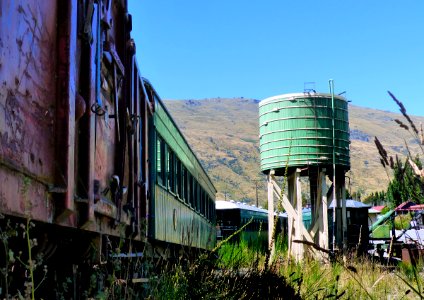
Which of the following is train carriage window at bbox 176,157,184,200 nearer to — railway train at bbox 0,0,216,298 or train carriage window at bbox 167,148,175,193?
train carriage window at bbox 167,148,175,193

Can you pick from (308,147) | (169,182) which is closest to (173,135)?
(169,182)

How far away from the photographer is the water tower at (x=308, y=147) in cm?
1827

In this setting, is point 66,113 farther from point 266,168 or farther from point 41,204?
point 266,168

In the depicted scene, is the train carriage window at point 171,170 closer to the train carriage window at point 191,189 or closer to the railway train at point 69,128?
the train carriage window at point 191,189

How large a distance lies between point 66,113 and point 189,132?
192432mm

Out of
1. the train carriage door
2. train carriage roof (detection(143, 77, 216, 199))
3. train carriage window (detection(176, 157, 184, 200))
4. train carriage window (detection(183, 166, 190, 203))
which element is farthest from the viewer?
train carriage window (detection(183, 166, 190, 203))

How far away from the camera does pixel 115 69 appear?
514cm

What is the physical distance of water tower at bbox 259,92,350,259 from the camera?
18266mm

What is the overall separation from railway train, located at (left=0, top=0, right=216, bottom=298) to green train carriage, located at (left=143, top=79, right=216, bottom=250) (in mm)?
934

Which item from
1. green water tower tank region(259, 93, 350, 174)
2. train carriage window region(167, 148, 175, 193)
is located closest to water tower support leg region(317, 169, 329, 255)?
green water tower tank region(259, 93, 350, 174)

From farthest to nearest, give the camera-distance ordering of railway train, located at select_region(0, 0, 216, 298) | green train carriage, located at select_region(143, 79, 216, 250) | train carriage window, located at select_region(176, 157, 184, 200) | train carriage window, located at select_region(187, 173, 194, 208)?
train carriage window, located at select_region(187, 173, 194, 208), train carriage window, located at select_region(176, 157, 184, 200), green train carriage, located at select_region(143, 79, 216, 250), railway train, located at select_region(0, 0, 216, 298)

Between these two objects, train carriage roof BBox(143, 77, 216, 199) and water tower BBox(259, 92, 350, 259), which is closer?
train carriage roof BBox(143, 77, 216, 199)

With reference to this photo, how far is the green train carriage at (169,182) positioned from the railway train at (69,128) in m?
0.93

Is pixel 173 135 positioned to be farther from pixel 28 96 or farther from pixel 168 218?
pixel 28 96
